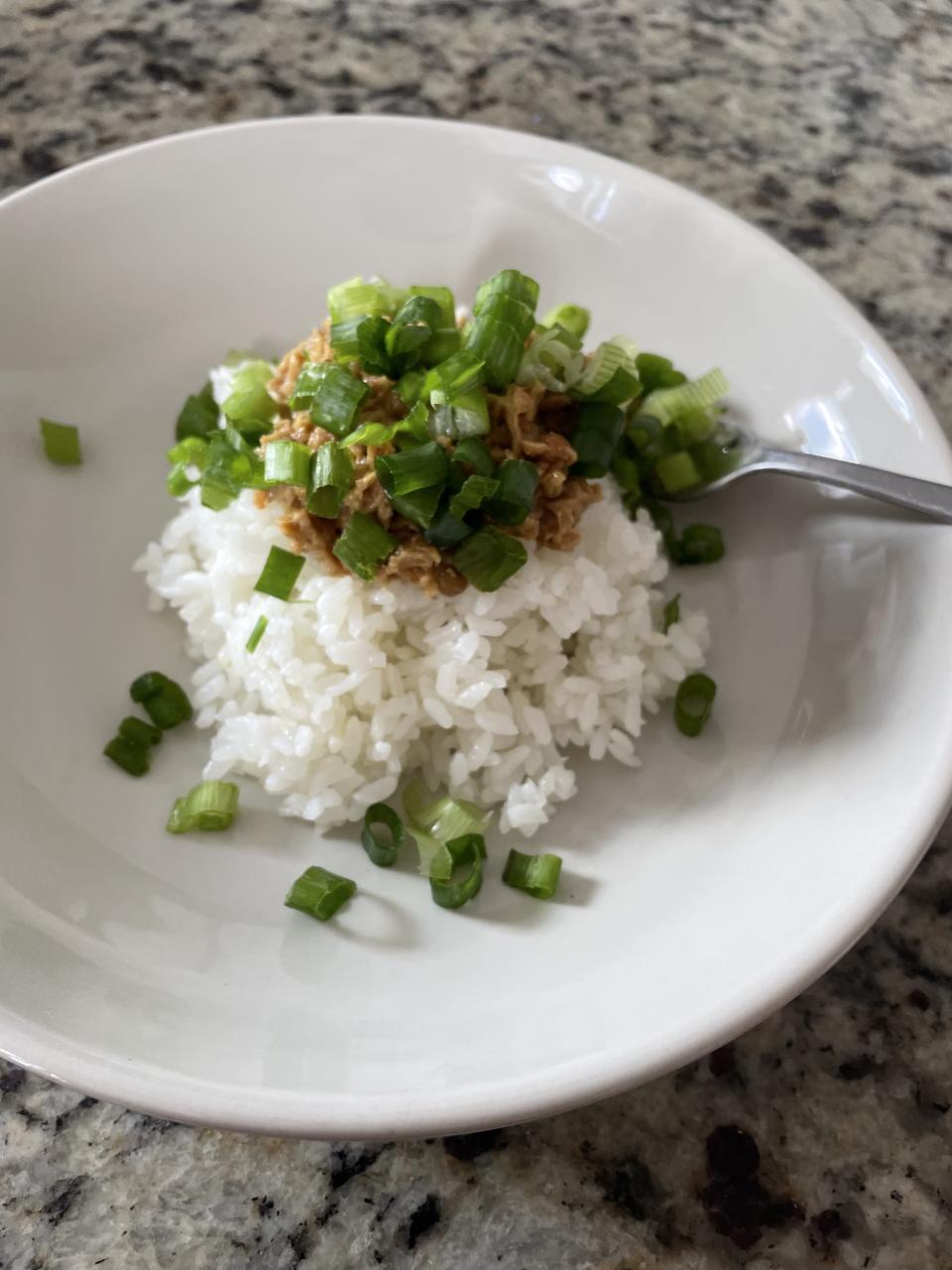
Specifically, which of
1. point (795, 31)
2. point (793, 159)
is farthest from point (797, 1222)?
point (795, 31)

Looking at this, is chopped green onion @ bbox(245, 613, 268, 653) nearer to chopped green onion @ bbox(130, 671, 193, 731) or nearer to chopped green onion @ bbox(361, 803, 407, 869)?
chopped green onion @ bbox(130, 671, 193, 731)

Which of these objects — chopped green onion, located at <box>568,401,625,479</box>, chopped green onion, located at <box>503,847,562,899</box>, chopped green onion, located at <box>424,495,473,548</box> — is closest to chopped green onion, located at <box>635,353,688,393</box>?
chopped green onion, located at <box>568,401,625,479</box>

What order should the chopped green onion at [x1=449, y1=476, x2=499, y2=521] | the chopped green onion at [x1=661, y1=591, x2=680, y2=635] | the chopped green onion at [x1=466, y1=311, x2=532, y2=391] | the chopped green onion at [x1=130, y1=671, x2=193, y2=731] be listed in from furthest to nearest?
1. the chopped green onion at [x1=661, y1=591, x2=680, y2=635]
2. the chopped green onion at [x1=130, y1=671, x2=193, y2=731]
3. the chopped green onion at [x1=466, y1=311, x2=532, y2=391]
4. the chopped green onion at [x1=449, y1=476, x2=499, y2=521]

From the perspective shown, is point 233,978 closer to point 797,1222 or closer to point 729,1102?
point 729,1102

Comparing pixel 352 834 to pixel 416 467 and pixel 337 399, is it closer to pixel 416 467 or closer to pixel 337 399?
pixel 416 467

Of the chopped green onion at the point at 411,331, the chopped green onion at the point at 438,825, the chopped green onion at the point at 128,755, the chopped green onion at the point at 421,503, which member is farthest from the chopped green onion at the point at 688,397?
the chopped green onion at the point at 128,755

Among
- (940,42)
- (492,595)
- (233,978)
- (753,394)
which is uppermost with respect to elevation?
(940,42)
